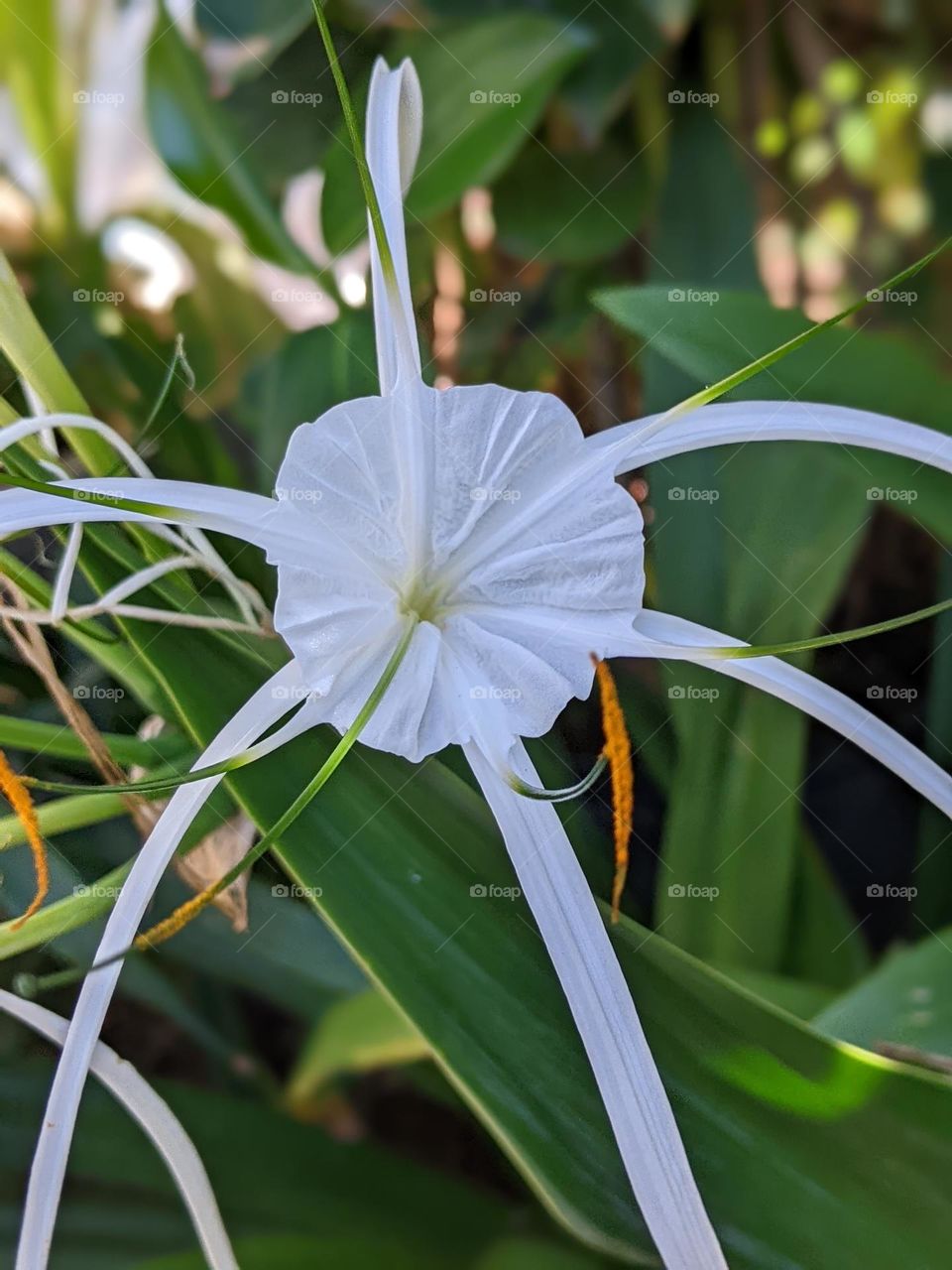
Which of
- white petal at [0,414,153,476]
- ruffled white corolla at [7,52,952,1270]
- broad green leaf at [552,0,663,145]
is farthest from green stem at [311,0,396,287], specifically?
broad green leaf at [552,0,663,145]

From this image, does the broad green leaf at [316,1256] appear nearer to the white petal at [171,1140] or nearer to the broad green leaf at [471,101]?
the white petal at [171,1140]

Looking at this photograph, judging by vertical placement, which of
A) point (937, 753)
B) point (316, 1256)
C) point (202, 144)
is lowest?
point (316, 1256)

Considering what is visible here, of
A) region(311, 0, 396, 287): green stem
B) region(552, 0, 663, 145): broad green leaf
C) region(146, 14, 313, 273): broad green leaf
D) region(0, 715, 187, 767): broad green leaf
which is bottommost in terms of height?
region(0, 715, 187, 767): broad green leaf

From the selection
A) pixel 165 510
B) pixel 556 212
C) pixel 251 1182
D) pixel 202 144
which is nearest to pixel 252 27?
pixel 202 144

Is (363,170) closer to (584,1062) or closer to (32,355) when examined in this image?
(32,355)

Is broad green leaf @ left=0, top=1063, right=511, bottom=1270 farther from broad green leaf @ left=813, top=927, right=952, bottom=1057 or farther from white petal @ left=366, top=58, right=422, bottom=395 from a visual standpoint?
white petal @ left=366, top=58, right=422, bottom=395

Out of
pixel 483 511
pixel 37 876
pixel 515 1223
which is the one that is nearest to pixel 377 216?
pixel 483 511
